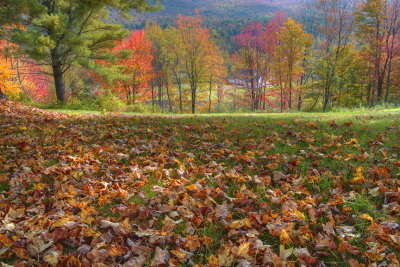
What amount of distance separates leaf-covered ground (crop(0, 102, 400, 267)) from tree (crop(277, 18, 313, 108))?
53.3 feet

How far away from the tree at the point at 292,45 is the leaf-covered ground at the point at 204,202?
16256mm

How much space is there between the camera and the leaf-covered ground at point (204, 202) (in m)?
1.51

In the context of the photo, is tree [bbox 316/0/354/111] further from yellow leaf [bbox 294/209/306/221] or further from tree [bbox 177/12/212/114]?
yellow leaf [bbox 294/209/306/221]

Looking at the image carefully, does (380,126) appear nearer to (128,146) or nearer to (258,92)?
(128,146)

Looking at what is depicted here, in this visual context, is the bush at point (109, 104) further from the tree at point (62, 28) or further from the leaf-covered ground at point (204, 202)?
the leaf-covered ground at point (204, 202)

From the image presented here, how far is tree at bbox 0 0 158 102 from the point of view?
8.63 meters

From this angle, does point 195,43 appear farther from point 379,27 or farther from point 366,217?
point 366,217

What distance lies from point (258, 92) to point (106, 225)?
22.3m

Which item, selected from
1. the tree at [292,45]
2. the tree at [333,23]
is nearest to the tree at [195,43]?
the tree at [292,45]

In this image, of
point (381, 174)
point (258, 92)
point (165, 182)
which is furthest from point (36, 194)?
point (258, 92)

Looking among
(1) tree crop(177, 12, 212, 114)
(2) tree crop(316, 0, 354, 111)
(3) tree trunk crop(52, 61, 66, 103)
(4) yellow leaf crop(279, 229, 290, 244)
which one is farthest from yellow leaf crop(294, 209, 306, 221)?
(1) tree crop(177, 12, 212, 114)

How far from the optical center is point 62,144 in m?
3.94

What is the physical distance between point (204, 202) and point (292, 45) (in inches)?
756

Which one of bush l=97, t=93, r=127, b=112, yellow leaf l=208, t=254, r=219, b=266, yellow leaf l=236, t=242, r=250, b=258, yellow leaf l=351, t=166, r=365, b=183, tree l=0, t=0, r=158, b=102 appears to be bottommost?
yellow leaf l=208, t=254, r=219, b=266
